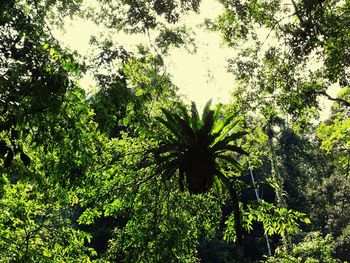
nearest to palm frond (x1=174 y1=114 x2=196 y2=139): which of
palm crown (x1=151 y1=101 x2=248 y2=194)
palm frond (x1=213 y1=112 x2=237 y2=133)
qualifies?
palm crown (x1=151 y1=101 x2=248 y2=194)

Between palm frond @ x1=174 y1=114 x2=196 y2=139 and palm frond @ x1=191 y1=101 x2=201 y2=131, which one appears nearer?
palm frond @ x1=174 y1=114 x2=196 y2=139

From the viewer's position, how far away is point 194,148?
540cm

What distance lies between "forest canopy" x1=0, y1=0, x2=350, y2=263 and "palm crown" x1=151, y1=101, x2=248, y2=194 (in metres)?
0.02

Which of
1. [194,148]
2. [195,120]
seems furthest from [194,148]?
[195,120]

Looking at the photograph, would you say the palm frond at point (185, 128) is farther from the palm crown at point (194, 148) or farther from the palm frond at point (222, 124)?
the palm frond at point (222, 124)

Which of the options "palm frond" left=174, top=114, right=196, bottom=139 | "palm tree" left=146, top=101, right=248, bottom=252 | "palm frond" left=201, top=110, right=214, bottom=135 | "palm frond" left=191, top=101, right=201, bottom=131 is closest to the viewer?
"palm tree" left=146, top=101, right=248, bottom=252

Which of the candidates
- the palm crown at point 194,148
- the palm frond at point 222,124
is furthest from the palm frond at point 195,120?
the palm frond at point 222,124

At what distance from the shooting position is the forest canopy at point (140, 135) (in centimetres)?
341

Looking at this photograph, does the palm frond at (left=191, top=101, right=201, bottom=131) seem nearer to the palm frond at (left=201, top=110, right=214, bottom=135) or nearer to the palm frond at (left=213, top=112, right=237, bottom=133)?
the palm frond at (left=201, top=110, right=214, bottom=135)

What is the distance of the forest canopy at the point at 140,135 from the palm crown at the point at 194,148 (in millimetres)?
19

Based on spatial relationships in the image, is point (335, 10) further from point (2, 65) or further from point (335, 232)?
point (335, 232)

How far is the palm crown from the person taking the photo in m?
5.12

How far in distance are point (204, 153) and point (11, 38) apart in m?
3.17

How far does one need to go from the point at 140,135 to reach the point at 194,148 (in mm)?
1163
